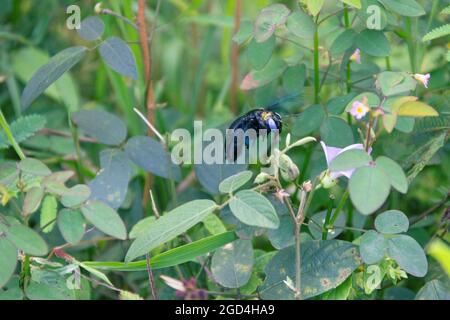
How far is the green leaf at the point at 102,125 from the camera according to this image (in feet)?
5.45

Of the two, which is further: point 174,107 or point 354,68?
point 174,107

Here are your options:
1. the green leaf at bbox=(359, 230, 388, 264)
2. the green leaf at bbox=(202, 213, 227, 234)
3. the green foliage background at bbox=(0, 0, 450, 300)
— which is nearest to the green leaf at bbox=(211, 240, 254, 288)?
the green foliage background at bbox=(0, 0, 450, 300)

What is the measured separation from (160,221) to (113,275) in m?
0.57

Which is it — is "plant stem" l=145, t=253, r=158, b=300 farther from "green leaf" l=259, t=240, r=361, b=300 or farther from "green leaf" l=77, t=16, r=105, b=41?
"green leaf" l=77, t=16, r=105, b=41

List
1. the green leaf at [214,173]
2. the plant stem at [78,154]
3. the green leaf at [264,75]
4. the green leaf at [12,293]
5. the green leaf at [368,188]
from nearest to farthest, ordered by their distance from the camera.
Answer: the green leaf at [368,188] → the green leaf at [12,293] → the green leaf at [214,173] → the green leaf at [264,75] → the plant stem at [78,154]

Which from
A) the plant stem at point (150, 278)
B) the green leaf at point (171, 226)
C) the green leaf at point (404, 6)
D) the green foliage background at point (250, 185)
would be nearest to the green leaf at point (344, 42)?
the green foliage background at point (250, 185)

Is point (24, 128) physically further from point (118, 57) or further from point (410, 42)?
point (410, 42)

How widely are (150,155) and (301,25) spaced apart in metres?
0.44

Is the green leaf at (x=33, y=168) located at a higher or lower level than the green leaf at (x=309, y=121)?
higher

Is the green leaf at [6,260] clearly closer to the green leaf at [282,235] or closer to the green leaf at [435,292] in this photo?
the green leaf at [282,235]

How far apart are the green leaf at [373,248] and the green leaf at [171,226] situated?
26 cm

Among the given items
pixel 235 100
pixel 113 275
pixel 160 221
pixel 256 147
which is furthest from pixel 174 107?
pixel 160 221
